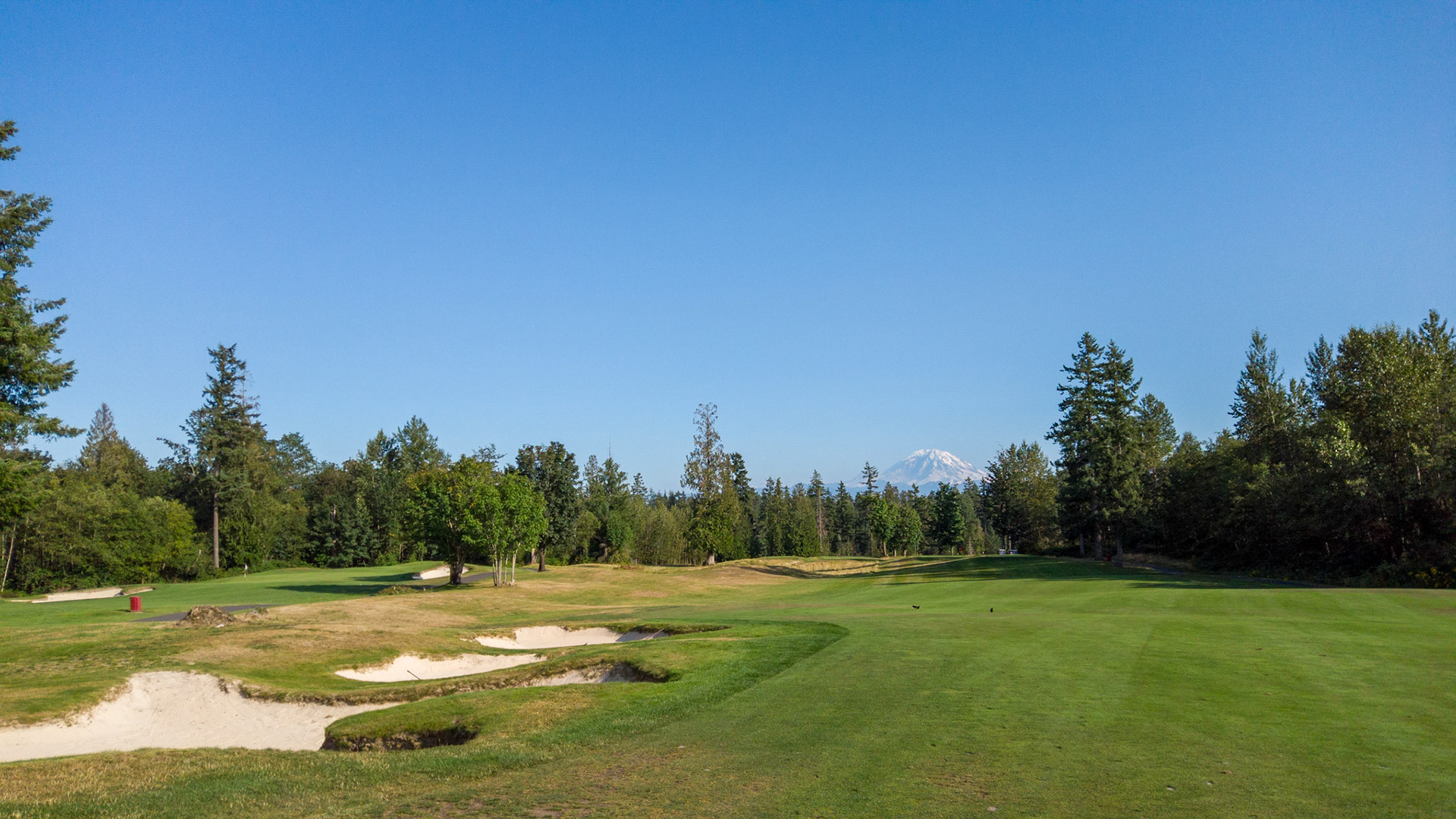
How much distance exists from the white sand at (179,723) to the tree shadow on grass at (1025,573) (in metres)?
36.0

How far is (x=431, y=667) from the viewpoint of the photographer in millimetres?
22062

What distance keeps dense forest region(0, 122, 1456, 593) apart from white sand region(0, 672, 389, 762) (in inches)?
323

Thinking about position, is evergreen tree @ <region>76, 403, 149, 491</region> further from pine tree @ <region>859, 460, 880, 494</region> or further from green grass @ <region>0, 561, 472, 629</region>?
pine tree @ <region>859, 460, 880, 494</region>

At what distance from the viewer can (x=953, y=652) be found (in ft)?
55.2

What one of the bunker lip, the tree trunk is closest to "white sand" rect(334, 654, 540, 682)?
the bunker lip

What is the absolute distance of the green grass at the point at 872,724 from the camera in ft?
25.8

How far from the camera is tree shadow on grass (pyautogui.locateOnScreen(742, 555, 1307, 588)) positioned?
39.5 meters

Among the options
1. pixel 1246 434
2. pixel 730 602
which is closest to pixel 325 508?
pixel 730 602

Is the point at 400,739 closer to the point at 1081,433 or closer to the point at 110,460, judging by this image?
the point at 1081,433

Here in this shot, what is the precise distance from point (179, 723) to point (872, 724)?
15.1 m

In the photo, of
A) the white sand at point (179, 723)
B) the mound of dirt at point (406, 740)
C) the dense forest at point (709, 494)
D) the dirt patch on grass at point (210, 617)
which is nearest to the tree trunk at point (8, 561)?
the dense forest at point (709, 494)

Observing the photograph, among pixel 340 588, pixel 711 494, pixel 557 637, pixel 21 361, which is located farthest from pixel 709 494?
pixel 21 361

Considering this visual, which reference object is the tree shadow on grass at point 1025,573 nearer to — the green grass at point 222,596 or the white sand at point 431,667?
the green grass at point 222,596

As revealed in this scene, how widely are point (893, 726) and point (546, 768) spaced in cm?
480
